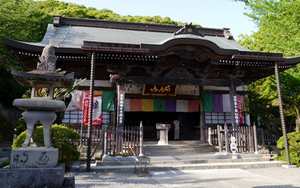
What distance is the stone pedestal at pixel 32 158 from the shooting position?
4.99 meters

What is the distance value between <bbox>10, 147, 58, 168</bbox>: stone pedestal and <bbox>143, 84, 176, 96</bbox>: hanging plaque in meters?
9.32

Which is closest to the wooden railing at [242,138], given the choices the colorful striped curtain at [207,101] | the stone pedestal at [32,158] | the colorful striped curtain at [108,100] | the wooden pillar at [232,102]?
the wooden pillar at [232,102]

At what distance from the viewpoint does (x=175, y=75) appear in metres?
12.9

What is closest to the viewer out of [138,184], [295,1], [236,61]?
[138,184]

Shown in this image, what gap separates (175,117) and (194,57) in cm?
717

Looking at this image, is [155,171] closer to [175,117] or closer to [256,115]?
[175,117]

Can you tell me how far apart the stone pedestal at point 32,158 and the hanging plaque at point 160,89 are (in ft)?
30.6

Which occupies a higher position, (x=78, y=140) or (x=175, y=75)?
(x=175, y=75)

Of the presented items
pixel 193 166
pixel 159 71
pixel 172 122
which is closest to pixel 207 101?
pixel 159 71

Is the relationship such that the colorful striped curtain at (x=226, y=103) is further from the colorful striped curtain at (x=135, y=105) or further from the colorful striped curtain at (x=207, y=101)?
the colorful striped curtain at (x=135, y=105)

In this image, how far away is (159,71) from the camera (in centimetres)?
A: 1286

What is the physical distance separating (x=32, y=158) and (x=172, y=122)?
14004mm

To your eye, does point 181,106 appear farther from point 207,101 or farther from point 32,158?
point 32,158

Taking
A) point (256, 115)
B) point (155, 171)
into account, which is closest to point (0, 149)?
point (155, 171)
